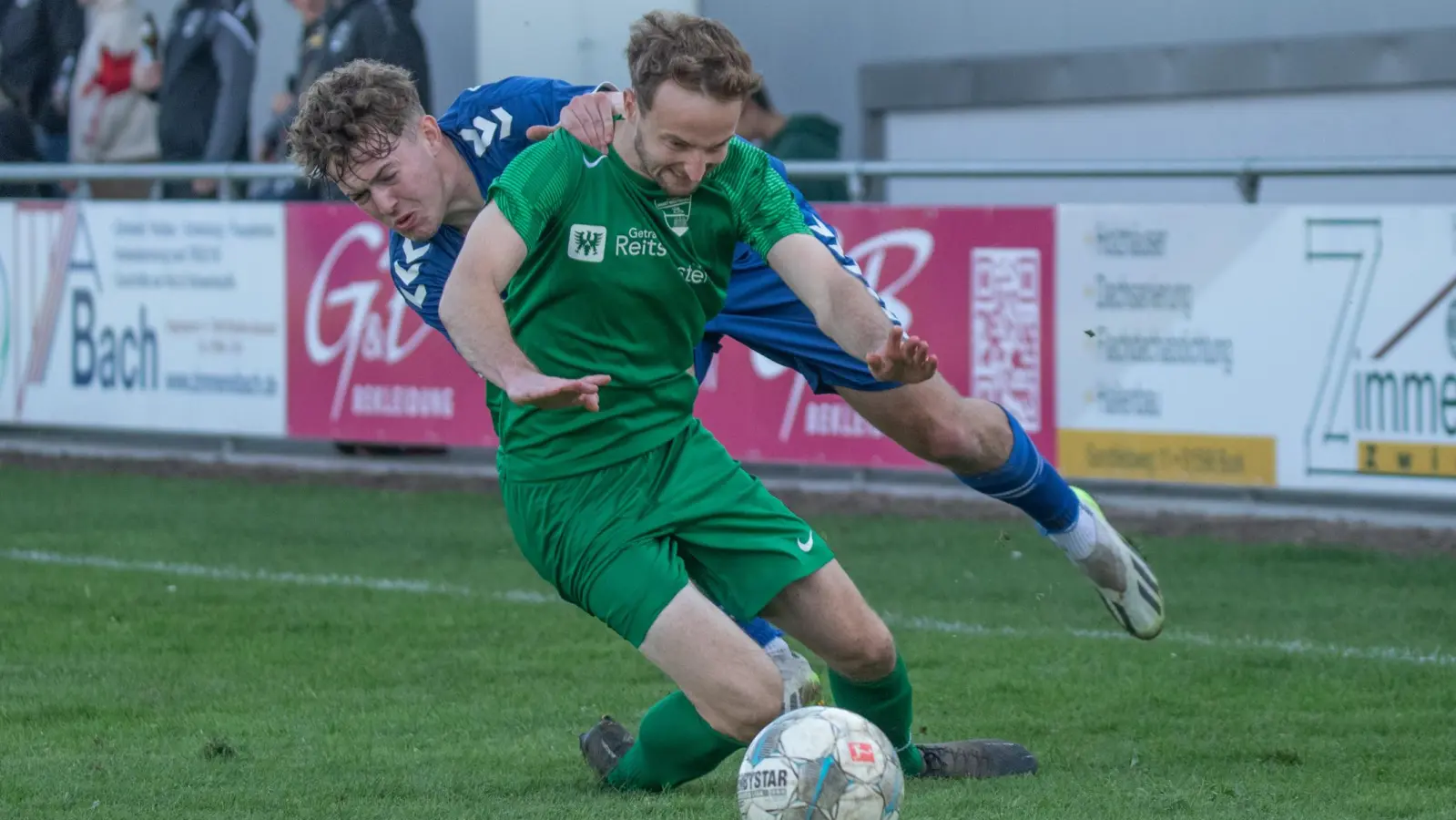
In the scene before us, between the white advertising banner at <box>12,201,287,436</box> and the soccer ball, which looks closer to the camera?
the soccer ball

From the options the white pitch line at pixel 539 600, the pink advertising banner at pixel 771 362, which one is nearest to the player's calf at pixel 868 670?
the white pitch line at pixel 539 600

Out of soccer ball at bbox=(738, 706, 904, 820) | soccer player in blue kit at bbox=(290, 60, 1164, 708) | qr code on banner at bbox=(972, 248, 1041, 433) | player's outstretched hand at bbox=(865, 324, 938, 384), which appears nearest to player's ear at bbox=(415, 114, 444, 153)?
soccer player in blue kit at bbox=(290, 60, 1164, 708)

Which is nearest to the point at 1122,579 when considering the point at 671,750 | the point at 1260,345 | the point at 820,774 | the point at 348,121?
the point at 671,750

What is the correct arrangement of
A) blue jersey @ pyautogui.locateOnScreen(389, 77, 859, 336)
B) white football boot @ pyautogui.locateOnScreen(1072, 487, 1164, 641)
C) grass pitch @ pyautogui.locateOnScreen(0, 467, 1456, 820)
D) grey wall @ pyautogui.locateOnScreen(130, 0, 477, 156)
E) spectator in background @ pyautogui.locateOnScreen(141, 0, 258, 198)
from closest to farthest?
grass pitch @ pyautogui.locateOnScreen(0, 467, 1456, 820)
blue jersey @ pyautogui.locateOnScreen(389, 77, 859, 336)
white football boot @ pyautogui.locateOnScreen(1072, 487, 1164, 641)
spectator in background @ pyautogui.locateOnScreen(141, 0, 258, 198)
grey wall @ pyautogui.locateOnScreen(130, 0, 477, 156)

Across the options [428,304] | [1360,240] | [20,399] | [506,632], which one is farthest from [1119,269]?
[20,399]

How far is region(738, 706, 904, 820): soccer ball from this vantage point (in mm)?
4457

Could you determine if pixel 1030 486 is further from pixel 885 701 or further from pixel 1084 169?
pixel 1084 169

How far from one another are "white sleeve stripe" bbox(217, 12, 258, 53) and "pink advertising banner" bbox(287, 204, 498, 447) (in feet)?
5.21

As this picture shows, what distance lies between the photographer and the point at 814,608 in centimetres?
500

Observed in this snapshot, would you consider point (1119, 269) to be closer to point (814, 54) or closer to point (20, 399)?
point (814, 54)

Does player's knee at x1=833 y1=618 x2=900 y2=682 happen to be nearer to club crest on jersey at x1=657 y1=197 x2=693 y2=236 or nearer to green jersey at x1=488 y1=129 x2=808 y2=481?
green jersey at x1=488 y1=129 x2=808 y2=481

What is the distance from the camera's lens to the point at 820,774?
4469 mm

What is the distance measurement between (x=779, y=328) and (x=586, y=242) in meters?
1.17

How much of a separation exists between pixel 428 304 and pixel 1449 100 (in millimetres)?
8406
